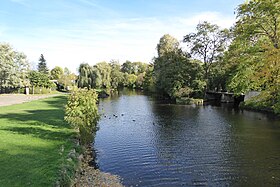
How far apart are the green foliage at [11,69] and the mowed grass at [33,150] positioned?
→ 40779 mm

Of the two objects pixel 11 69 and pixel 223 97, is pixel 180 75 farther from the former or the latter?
pixel 11 69

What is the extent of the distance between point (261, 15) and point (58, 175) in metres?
20.6

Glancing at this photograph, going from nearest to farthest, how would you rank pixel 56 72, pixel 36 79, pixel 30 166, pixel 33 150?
pixel 30 166, pixel 33 150, pixel 36 79, pixel 56 72

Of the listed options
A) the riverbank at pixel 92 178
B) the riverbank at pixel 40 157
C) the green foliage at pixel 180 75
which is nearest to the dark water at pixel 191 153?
the riverbank at pixel 92 178

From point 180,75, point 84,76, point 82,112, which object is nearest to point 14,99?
point 84,76

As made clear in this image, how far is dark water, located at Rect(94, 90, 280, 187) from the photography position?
12430 mm

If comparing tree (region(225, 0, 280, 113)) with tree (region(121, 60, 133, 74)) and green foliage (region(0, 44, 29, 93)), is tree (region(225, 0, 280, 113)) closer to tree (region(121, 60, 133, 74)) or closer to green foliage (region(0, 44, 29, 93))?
green foliage (region(0, 44, 29, 93))

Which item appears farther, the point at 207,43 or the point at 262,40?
the point at 207,43

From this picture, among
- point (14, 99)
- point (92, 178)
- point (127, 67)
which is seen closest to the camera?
point (92, 178)

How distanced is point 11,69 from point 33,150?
4999 centimetres

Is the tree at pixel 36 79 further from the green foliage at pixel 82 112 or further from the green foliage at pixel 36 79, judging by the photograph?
the green foliage at pixel 82 112

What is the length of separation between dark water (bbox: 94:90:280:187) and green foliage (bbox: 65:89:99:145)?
145cm

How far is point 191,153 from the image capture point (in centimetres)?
1630

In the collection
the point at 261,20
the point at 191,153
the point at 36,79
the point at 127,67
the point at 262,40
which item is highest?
the point at 127,67
